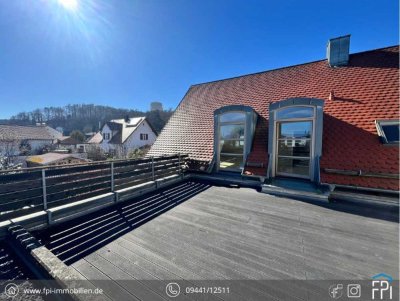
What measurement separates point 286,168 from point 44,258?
6068mm

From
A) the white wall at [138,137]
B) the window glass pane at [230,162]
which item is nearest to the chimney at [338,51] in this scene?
the window glass pane at [230,162]

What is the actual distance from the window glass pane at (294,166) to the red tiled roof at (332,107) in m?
0.55

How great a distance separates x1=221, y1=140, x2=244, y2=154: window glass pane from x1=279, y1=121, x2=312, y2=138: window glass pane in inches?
56.5

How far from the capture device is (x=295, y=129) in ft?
19.3

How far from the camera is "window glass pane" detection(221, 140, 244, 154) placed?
6962 mm

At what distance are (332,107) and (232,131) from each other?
327 cm

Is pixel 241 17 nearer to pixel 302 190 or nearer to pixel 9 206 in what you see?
pixel 302 190

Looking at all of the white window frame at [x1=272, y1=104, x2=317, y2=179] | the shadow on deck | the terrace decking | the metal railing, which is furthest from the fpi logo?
the metal railing

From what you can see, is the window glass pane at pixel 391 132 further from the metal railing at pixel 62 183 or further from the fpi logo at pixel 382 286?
the metal railing at pixel 62 183

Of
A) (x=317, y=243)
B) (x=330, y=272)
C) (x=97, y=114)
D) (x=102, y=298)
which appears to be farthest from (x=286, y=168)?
(x=97, y=114)

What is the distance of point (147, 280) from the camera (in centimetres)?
212

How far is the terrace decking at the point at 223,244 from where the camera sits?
2207 millimetres

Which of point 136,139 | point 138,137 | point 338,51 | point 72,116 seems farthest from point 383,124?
point 72,116

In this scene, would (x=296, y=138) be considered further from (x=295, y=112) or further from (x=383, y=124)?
(x=383, y=124)
